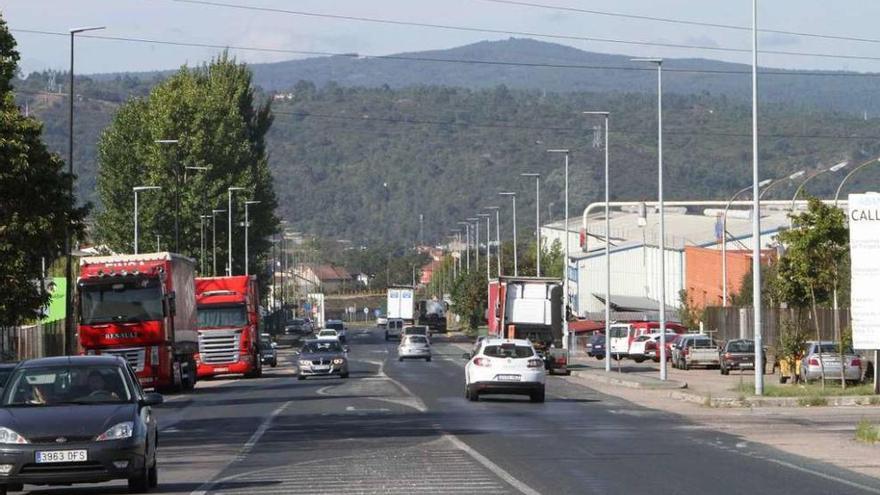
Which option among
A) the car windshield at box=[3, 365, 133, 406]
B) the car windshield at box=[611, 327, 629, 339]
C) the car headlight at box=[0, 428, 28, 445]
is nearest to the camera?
the car headlight at box=[0, 428, 28, 445]

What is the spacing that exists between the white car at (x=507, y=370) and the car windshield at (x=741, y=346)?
935 inches

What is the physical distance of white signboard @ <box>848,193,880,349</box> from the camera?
40.2 meters

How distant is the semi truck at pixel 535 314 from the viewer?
6662cm

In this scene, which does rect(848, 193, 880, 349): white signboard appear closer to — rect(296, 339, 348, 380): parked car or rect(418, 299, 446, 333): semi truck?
rect(296, 339, 348, 380): parked car

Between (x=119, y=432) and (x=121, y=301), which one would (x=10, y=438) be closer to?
(x=119, y=432)

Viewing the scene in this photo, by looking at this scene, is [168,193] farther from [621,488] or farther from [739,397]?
[621,488]

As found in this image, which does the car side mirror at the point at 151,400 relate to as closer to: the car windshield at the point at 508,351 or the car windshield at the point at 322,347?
the car windshield at the point at 508,351

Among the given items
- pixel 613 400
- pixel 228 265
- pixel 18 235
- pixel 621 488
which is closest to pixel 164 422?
pixel 18 235

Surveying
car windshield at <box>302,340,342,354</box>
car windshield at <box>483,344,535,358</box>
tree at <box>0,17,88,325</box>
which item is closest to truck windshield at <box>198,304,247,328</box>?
car windshield at <box>302,340,342,354</box>

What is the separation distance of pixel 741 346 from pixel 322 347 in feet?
53.4

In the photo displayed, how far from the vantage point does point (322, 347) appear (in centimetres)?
6272

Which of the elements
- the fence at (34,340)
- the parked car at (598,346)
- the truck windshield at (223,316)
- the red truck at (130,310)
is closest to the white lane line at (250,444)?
the red truck at (130,310)

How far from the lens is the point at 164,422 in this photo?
3619 cm

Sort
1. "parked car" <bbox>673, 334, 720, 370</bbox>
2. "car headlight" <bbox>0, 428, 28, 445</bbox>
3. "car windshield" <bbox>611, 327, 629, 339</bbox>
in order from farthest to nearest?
"car windshield" <bbox>611, 327, 629, 339</bbox>
"parked car" <bbox>673, 334, 720, 370</bbox>
"car headlight" <bbox>0, 428, 28, 445</bbox>
